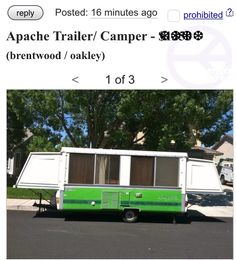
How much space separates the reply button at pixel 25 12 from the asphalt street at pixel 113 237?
12.3 ft

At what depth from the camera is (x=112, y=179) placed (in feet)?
37.4

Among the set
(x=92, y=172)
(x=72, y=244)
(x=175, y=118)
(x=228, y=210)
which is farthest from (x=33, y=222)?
(x=228, y=210)

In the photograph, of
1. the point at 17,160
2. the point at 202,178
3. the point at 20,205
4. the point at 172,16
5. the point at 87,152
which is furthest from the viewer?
the point at 17,160

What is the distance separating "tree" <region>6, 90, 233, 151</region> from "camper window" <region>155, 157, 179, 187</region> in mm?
1935

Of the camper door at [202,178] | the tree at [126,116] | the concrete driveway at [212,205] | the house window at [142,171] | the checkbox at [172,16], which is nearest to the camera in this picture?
the checkbox at [172,16]

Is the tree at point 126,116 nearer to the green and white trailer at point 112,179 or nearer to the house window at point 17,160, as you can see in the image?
the green and white trailer at point 112,179

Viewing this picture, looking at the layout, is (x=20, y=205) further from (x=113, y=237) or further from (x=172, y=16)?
(x=172, y=16)

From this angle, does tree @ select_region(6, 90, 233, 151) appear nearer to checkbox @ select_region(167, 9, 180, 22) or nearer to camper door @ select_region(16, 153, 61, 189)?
camper door @ select_region(16, 153, 61, 189)

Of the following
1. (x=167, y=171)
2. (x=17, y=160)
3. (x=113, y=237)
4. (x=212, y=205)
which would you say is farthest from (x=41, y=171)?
(x=17, y=160)

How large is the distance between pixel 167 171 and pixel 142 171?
721 millimetres

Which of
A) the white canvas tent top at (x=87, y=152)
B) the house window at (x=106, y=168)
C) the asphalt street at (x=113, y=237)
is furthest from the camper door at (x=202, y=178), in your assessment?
the house window at (x=106, y=168)

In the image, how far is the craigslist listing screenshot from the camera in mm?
3314

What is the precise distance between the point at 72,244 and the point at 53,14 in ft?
17.5

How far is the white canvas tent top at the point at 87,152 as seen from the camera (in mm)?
11352
